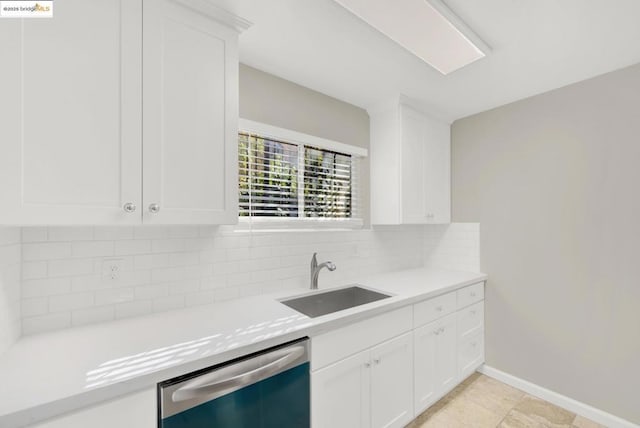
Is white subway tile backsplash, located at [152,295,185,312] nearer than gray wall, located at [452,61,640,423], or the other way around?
white subway tile backsplash, located at [152,295,185,312]

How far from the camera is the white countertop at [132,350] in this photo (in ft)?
2.67

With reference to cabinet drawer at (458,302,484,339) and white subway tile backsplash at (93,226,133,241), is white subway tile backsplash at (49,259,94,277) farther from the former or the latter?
cabinet drawer at (458,302,484,339)

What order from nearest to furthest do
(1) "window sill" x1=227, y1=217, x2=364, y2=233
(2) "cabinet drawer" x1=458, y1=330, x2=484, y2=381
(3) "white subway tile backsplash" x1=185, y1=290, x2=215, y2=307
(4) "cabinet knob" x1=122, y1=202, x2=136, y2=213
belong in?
(4) "cabinet knob" x1=122, y1=202, x2=136, y2=213, (3) "white subway tile backsplash" x1=185, y1=290, x2=215, y2=307, (1) "window sill" x1=227, y1=217, x2=364, y2=233, (2) "cabinet drawer" x1=458, y1=330, x2=484, y2=381

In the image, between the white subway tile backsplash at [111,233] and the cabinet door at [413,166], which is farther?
the cabinet door at [413,166]

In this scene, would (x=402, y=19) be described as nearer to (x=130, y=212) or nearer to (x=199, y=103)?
(x=199, y=103)

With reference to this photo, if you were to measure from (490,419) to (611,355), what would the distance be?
36.5 inches

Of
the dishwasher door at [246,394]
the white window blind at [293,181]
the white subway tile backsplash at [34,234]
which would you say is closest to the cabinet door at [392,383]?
the dishwasher door at [246,394]

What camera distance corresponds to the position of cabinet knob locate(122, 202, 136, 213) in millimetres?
1116

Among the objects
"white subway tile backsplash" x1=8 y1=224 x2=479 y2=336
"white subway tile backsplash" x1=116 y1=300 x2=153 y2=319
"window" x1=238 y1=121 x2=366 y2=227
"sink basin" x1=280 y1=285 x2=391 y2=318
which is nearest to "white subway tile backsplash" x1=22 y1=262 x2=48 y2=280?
"white subway tile backsplash" x1=8 y1=224 x2=479 y2=336

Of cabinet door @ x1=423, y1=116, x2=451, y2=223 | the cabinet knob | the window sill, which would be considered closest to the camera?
the cabinet knob

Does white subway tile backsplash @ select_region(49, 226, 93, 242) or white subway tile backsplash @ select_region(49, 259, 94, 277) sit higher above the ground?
white subway tile backsplash @ select_region(49, 226, 93, 242)

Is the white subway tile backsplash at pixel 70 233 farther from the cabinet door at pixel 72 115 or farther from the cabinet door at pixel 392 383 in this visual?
the cabinet door at pixel 392 383

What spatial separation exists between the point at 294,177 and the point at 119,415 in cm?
158

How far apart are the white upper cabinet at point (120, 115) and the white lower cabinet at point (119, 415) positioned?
24.4 inches
